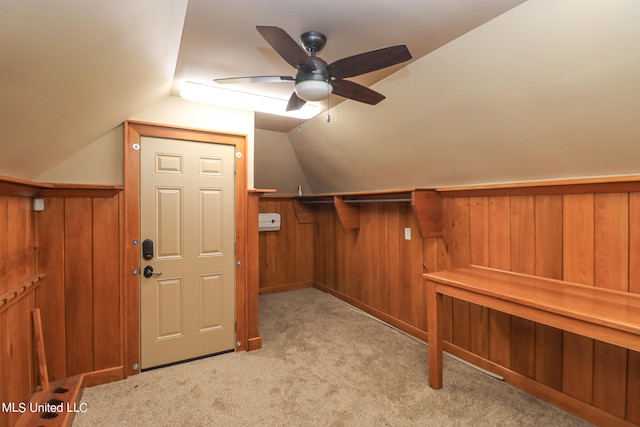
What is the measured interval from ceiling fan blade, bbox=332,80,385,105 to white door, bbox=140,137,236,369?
137 cm

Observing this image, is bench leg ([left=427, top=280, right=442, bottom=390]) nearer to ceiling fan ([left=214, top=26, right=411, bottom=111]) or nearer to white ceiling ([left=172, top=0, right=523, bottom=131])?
ceiling fan ([left=214, top=26, right=411, bottom=111])

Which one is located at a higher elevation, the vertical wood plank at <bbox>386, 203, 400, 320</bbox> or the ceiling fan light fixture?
the ceiling fan light fixture

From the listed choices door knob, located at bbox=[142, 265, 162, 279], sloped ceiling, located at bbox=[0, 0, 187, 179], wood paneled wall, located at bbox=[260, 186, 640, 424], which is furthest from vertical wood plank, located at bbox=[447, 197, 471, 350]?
door knob, located at bbox=[142, 265, 162, 279]

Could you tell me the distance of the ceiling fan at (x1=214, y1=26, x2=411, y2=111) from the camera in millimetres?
1428

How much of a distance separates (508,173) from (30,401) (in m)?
3.63

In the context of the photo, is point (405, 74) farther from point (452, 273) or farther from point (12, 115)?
point (12, 115)

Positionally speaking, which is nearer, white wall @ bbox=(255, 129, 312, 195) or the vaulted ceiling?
the vaulted ceiling

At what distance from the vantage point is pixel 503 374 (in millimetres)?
2354

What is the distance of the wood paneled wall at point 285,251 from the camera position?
15.6ft

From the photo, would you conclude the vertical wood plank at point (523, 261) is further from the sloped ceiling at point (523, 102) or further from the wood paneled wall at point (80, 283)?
the wood paneled wall at point (80, 283)

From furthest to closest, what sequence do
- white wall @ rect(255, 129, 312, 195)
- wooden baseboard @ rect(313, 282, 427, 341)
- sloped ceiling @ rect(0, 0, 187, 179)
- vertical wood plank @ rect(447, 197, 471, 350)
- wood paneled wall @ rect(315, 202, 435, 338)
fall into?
1. white wall @ rect(255, 129, 312, 195)
2. wood paneled wall @ rect(315, 202, 435, 338)
3. wooden baseboard @ rect(313, 282, 427, 341)
4. vertical wood plank @ rect(447, 197, 471, 350)
5. sloped ceiling @ rect(0, 0, 187, 179)

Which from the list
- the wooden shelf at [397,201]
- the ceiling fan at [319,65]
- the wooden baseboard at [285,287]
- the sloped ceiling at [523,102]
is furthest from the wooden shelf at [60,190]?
the wooden baseboard at [285,287]

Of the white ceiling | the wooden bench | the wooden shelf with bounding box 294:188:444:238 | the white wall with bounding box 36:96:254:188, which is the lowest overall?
the wooden bench

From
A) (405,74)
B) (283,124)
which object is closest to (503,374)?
(405,74)
